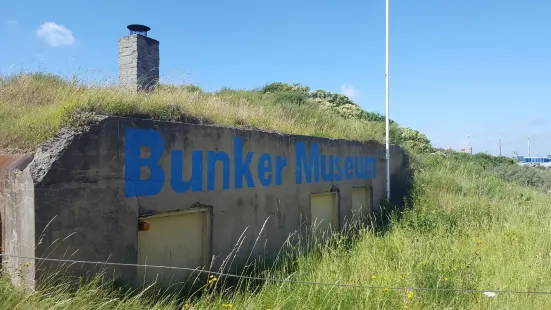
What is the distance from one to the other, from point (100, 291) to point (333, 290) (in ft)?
8.08

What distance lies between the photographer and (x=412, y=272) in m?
5.35

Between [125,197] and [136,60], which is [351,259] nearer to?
[125,197]

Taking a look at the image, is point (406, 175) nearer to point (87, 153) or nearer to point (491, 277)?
point (491, 277)

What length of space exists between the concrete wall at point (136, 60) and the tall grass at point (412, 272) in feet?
19.8

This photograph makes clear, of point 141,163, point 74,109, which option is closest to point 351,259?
point 141,163

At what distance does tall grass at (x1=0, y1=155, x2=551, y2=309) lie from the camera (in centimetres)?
434

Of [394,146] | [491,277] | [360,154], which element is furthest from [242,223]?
[394,146]

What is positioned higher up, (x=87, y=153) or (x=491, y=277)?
(x=87, y=153)

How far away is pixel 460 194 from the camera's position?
11.9 m

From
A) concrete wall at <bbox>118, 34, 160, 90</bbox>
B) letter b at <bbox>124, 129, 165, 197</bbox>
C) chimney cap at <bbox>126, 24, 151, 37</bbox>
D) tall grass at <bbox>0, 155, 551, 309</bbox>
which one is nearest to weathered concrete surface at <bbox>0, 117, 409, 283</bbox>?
letter b at <bbox>124, 129, 165, 197</bbox>

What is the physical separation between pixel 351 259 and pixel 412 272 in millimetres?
1103

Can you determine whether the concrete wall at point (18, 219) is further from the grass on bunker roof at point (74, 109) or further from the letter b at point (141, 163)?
the letter b at point (141, 163)

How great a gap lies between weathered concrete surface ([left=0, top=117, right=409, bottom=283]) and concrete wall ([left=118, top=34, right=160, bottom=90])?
4772mm

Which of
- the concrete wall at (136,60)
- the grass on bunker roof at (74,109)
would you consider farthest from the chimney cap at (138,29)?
the grass on bunker roof at (74,109)
